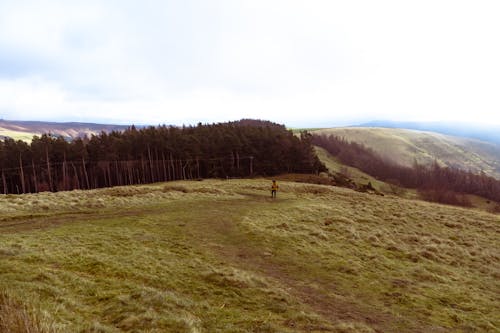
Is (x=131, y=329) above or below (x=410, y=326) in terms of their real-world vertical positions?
above

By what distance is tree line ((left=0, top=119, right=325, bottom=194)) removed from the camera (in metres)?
64.2

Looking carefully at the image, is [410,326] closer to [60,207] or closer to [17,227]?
[17,227]

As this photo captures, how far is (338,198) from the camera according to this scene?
44.9 metres

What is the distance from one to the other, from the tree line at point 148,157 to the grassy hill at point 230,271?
42.3m

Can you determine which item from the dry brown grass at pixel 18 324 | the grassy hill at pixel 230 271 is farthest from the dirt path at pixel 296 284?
the dry brown grass at pixel 18 324

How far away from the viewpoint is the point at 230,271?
1367cm

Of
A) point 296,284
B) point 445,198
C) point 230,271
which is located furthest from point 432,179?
point 230,271

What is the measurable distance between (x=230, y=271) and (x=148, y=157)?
6402 centimetres

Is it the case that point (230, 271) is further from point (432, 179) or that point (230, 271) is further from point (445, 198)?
point (432, 179)

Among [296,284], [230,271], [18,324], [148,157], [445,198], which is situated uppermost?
[18,324]

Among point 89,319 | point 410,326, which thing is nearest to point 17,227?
point 89,319

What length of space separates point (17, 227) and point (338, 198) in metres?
37.4

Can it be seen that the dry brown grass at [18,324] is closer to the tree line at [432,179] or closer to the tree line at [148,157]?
the tree line at [148,157]

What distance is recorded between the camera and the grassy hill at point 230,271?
29.6 feet
